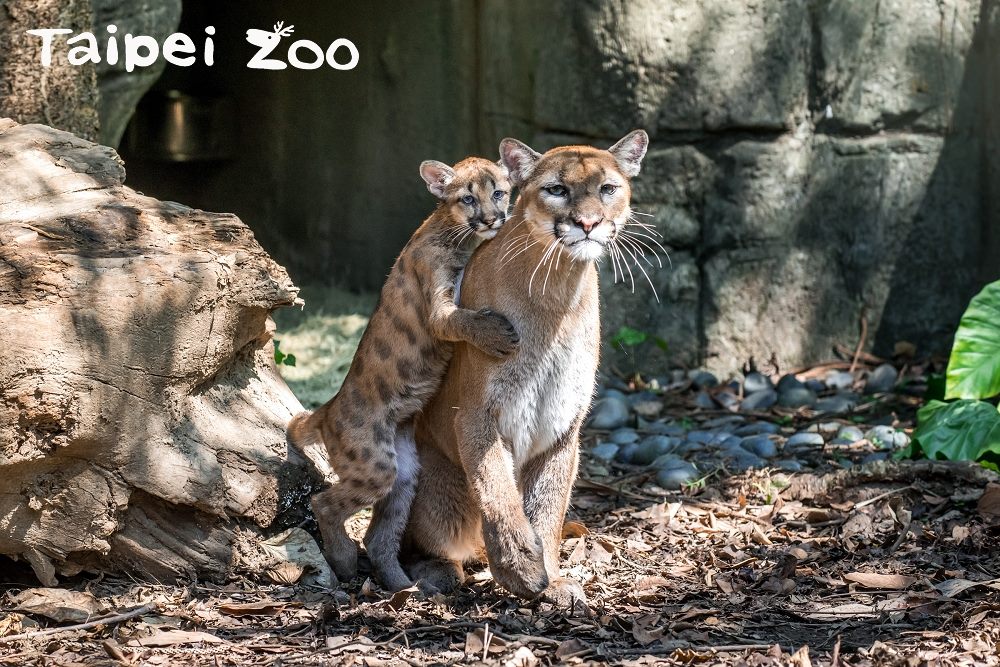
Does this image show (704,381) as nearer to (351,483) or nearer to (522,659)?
(351,483)

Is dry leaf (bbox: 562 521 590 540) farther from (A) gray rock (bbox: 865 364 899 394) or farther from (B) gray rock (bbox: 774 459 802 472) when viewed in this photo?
(A) gray rock (bbox: 865 364 899 394)

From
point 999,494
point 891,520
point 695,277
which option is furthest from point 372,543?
point 695,277

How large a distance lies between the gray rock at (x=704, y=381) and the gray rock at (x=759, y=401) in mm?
355

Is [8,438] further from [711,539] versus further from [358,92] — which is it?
[358,92]

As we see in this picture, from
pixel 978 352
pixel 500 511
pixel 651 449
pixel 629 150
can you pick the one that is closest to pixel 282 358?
pixel 651 449

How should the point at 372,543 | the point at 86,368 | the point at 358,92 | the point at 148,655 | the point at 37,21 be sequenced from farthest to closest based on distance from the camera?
the point at 358,92 < the point at 37,21 < the point at 372,543 < the point at 86,368 < the point at 148,655

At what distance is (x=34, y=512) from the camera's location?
455 centimetres

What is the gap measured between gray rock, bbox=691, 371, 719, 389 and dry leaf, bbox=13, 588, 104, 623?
5.12 metres

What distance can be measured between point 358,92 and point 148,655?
273 inches

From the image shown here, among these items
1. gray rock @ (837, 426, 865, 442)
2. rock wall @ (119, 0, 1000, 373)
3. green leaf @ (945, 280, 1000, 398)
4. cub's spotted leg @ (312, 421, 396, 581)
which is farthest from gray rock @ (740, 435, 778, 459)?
cub's spotted leg @ (312, 421, 396, 581)

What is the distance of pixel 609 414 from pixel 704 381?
108 cm

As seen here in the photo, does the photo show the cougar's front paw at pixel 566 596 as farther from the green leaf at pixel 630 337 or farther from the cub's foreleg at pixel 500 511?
the green leaf at pixel 630 337

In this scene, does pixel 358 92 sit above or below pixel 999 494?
above

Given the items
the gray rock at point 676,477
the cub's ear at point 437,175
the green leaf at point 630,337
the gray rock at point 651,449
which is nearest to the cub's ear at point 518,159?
the cub's ear at point 437,175
